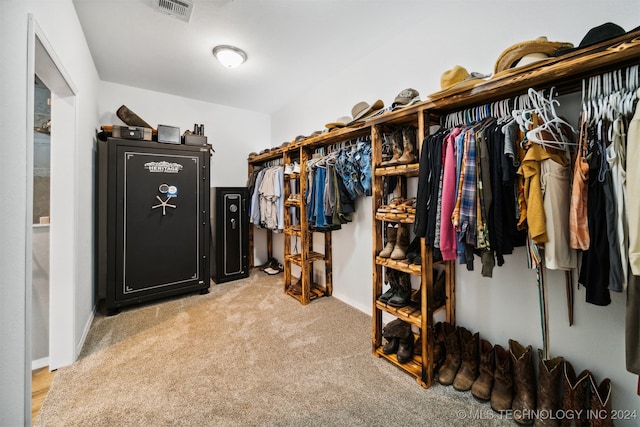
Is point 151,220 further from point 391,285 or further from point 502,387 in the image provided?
point 502,387

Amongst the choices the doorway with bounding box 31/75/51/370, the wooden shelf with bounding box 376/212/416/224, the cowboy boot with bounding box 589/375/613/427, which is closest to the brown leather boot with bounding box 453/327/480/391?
the cowboy boot with bounding box 589/375/613/427

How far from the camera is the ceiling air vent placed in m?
1.82

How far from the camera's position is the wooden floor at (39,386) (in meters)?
1.45

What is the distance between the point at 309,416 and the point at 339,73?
312 cm

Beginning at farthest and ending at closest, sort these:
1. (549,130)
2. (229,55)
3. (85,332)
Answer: (229,55), (85,332), (549,130)

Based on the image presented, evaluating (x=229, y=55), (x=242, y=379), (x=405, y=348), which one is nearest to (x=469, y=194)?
(x=405, y=348)

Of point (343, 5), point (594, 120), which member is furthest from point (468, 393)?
point (343, 5)

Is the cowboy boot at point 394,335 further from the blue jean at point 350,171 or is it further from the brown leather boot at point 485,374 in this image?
the blue jean at point 350,171

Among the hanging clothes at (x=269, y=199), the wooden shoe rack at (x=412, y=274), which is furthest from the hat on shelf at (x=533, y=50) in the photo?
the hanging clothes at (x=269, y=199)

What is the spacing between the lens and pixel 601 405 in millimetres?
1170

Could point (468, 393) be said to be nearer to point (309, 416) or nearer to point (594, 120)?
point (309, 416)

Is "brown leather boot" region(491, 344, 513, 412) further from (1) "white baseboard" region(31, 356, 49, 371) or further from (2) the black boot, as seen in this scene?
(1) "white baseboard" region(31, 356, 49, 371)

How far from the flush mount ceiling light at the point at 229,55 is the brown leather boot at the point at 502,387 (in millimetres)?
3220

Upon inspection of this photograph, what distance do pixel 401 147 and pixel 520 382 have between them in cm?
165
